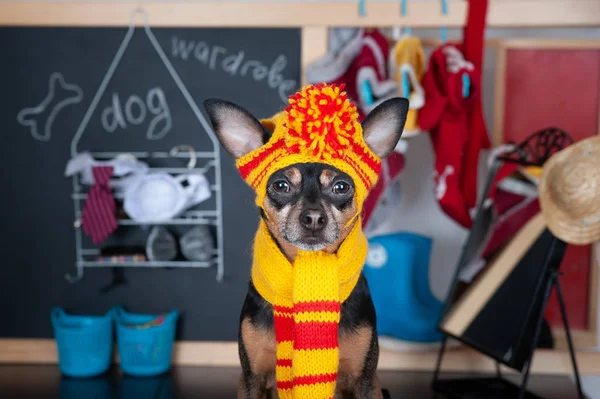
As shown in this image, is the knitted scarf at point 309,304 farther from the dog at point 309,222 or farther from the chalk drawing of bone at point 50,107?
the chalk drawing of bone at point 50,107

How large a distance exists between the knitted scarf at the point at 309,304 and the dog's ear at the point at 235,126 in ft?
0.43

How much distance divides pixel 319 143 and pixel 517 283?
820 millimetres

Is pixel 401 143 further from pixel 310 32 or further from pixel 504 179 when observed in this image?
pixel 310 32

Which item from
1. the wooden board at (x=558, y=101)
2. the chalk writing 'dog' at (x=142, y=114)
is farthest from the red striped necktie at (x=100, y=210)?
the wooden board at (x=558, y=101)

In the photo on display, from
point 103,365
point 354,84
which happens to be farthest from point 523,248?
point 103,365

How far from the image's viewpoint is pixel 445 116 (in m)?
1.62

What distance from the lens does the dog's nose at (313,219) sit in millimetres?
857

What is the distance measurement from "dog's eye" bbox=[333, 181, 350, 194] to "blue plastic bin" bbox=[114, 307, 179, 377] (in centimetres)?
98

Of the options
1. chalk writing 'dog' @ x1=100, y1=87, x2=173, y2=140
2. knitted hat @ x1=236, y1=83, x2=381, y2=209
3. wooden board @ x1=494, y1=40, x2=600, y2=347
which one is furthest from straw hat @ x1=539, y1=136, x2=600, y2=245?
chalk writing 'dog' @ x1=100, y1=87, x2=173, y2=140

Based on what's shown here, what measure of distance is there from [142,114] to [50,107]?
260 millimetres

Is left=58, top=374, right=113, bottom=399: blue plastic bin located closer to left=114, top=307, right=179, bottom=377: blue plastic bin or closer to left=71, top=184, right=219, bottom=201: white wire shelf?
left=114, top=307, right=179, bottom=377: blue plastic bin

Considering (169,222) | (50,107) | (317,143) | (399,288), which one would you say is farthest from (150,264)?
(317,143)

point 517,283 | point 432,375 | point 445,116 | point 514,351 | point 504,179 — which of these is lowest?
point 432,375

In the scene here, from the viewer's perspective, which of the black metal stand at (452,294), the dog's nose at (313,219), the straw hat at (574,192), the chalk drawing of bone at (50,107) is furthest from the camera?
the chalk drawing of bone at (50,107)
